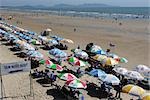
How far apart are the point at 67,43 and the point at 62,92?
18.5m

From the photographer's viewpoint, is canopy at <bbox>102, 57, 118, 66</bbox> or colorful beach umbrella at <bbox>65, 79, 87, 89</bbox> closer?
colorful beach umbrella at <bbox>65, 79, 87, 89</bbox>

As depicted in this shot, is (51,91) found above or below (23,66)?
below

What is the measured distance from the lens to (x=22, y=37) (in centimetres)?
3581

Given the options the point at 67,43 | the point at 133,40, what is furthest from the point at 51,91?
the point at 133,40

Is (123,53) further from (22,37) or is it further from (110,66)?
(22,37)

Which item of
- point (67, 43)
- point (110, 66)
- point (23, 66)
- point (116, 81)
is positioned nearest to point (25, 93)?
point (23, 66)

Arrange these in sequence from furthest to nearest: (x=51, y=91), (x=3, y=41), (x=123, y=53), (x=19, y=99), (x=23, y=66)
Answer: (x=3, y=41)
(x=123, y=53)
(x=51, y=91)
(x=19, y=99)
(x=23, y=66)

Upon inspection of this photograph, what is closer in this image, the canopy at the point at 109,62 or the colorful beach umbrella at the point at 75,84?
the colorful beach umbrella at the point at 75,84

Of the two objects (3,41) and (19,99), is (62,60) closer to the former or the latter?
(19,99)

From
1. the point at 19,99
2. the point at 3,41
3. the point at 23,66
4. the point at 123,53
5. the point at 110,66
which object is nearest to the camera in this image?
the point at 23,66

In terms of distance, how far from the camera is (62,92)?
17.8 meters

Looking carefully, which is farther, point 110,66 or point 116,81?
point 110,66

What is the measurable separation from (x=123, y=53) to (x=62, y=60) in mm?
8645

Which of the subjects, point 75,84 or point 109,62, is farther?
point 109,62
